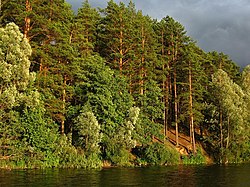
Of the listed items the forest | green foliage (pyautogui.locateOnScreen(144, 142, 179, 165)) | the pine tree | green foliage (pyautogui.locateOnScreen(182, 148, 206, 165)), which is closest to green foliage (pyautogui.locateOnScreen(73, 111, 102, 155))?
the forest

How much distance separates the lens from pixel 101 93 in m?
45.1

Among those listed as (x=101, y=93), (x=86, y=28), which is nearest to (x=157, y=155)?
(x=101, y=93)

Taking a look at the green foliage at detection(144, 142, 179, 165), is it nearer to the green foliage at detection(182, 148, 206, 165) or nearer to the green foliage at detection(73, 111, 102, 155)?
A: the green foliage at detection(182, 148, 206, 165)

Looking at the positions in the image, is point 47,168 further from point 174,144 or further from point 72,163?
point 174,144

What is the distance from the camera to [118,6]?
5662 centimetres

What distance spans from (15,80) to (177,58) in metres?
36.6

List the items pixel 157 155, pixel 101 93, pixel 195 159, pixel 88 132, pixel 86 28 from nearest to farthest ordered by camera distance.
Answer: pixel 88 132, pixel 101 93, pixel 157 155, pixel 195 159, pixel 86 28

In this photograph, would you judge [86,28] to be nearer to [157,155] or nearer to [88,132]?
[88,132]

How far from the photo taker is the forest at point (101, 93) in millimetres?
36688

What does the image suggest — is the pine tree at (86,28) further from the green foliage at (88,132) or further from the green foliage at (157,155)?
the green foliage at (157,155)

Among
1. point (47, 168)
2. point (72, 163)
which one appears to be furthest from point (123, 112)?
point (47, 168)

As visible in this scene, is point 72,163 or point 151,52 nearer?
point 72,163

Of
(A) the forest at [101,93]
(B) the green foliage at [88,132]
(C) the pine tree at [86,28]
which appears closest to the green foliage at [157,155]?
(A) the forest at [101,93]

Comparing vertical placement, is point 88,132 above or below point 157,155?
above
